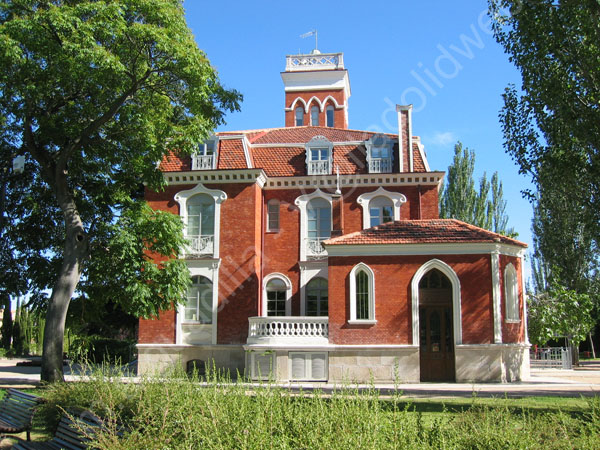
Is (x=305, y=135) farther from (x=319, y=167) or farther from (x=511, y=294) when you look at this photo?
(x=511, y=294)

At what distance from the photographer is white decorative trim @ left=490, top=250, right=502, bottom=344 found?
2084 centimetres

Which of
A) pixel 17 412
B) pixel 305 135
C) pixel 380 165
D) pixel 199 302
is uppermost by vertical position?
pixel 305 135

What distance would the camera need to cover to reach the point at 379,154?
26.6m

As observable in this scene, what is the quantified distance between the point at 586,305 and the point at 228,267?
1905cm

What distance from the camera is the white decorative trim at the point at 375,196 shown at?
84.9ft

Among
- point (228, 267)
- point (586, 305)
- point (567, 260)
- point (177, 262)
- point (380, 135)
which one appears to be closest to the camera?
point (177, 262)

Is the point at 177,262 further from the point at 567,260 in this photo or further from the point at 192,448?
the point at 567,260

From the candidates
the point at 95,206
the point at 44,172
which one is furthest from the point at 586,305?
the point at 44,172

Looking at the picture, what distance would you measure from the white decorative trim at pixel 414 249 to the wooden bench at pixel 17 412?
13.2 m

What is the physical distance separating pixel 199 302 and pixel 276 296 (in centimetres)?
341

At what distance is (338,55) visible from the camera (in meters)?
38.4

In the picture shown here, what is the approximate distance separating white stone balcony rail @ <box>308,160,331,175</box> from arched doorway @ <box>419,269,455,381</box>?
24.1 ft

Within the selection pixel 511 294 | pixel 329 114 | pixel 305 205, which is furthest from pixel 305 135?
pixel 511 294

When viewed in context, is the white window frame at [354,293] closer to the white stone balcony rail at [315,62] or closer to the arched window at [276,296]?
the arched window at [276,296]
